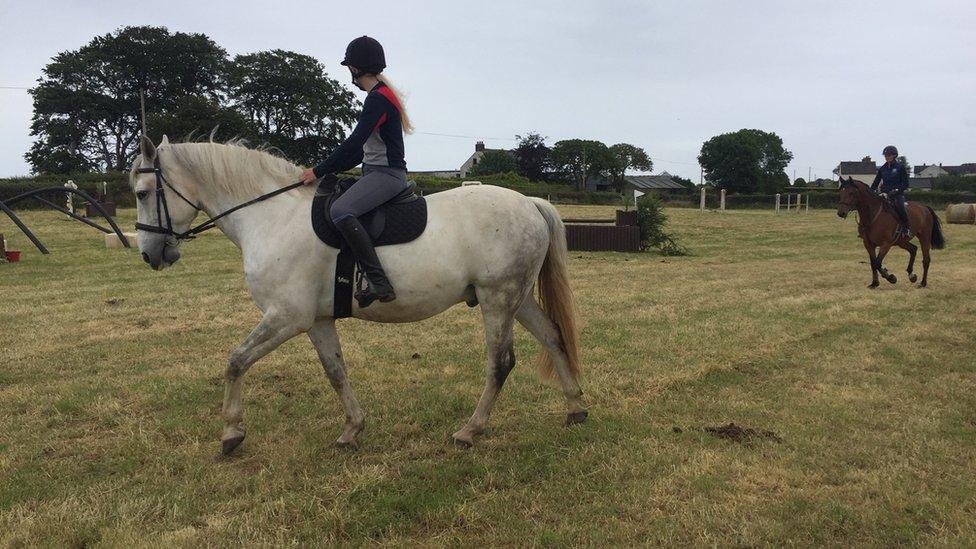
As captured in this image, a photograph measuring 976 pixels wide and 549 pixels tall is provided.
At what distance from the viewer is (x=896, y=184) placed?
13.4 metres

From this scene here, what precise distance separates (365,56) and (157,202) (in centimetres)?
198

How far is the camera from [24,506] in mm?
3824

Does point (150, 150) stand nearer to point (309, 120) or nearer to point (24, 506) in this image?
point (24, 506)

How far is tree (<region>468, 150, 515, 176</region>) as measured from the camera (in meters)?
91.2

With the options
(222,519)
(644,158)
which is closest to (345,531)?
(222,519)

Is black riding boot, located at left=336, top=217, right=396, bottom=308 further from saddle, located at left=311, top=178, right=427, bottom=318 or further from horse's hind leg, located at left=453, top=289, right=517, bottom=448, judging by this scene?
horse's hind leg, located at left=453, top=289, right=517, bottom=448

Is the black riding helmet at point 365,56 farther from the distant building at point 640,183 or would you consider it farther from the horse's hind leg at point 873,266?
the distant building at point 640,183

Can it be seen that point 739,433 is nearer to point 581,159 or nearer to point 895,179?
point 895,179

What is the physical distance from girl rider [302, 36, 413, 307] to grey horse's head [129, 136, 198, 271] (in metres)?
1.02

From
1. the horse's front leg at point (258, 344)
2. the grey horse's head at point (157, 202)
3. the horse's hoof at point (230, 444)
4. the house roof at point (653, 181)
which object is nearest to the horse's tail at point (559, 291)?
the horse's front leg at point (258, 344)

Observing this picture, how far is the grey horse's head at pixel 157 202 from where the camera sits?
4594 mm

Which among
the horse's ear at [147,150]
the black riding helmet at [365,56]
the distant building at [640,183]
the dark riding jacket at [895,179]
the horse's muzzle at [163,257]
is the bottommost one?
the horse's muzzle at [163,257]

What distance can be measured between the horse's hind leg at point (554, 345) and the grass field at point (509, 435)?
295mm

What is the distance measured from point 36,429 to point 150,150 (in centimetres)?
270
